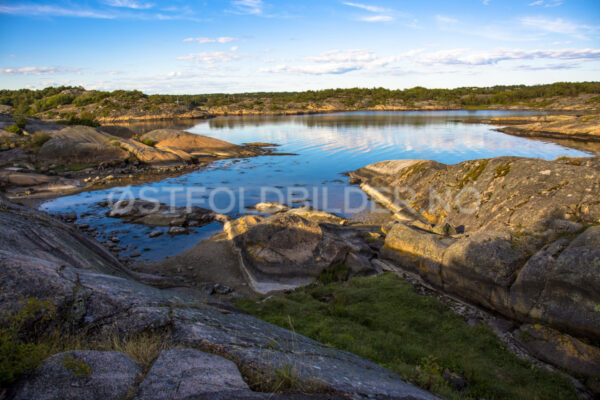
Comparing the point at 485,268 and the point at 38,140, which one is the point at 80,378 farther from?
the point at 38,140

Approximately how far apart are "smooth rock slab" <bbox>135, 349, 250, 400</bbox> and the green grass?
14.1 feet

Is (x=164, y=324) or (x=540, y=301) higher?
(x=164, y=324)

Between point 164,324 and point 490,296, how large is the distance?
12.6 metres

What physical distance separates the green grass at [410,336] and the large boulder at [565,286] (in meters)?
2.12

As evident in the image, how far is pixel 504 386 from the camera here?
8570 millimetres

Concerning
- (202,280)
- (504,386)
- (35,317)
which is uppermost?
(35,317)

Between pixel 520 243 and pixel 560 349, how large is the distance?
4450 mm

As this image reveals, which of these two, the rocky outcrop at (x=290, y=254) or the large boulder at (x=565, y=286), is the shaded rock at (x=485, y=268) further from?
the rocky outcrop at (x=290, y=254)

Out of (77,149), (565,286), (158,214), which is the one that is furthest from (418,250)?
(77,149)

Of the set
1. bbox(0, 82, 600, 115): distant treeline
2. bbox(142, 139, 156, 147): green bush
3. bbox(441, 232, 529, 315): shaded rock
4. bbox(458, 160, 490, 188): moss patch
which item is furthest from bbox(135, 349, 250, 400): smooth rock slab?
bbox(0, 82, 600, 115): distant treeline

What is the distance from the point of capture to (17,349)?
4.00 meters

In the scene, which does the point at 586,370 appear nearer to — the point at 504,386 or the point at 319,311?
the point at 504,386

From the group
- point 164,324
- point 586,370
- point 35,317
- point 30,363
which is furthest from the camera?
point 586,370

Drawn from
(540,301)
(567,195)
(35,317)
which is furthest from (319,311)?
(567,195)
